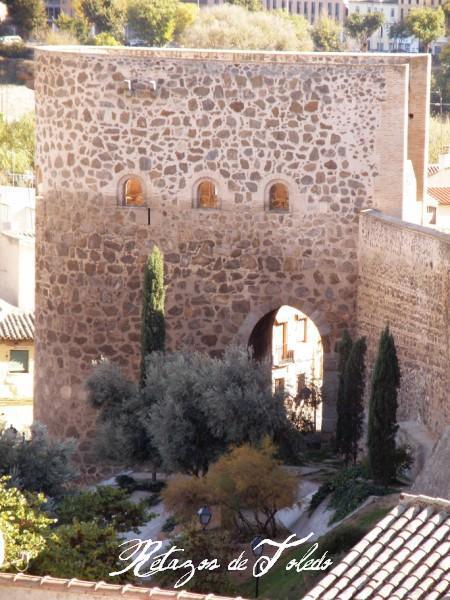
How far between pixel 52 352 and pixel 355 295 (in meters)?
4.90

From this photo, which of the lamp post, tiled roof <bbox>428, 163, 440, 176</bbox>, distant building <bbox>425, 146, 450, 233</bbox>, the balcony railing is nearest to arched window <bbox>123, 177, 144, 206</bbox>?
the lamp post

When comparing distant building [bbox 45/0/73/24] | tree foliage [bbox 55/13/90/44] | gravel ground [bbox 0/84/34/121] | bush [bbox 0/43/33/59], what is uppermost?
distant building [bbox 45/0/73/24]

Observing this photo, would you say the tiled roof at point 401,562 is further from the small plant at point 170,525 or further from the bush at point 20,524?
the small plant at point 170,525

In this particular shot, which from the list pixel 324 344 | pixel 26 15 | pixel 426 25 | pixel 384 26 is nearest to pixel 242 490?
pixel 324 344

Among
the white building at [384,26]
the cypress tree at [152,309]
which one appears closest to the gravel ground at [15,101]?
the white building at [384,26]

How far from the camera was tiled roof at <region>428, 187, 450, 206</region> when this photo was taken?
49531 millimetres

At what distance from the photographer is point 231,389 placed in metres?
29.8

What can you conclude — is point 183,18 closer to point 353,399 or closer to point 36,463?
point 353,399

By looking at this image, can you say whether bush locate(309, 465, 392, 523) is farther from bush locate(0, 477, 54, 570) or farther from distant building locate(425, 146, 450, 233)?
distant building locate(425, 146, 450, 233)

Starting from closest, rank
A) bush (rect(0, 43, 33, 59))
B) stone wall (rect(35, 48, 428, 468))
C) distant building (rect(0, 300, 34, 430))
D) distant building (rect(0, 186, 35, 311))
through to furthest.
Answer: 1. stone wall (rect(35, 48, 428, 468))
2. distant building (rect(0, 300, 34, 430))
3. distant building (rect(0, 186, 35, 311))
4. bush (rect(0, 43, 33, 59))

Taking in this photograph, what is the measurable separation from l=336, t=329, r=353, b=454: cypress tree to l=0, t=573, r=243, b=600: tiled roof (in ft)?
37.7

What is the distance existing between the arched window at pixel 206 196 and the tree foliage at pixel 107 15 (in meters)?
64.9

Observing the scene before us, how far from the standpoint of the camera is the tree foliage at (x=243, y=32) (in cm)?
8556

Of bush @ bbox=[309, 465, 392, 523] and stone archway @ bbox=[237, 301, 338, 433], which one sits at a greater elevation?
stone archway @ bbox=[237, 301, 338, 433]
